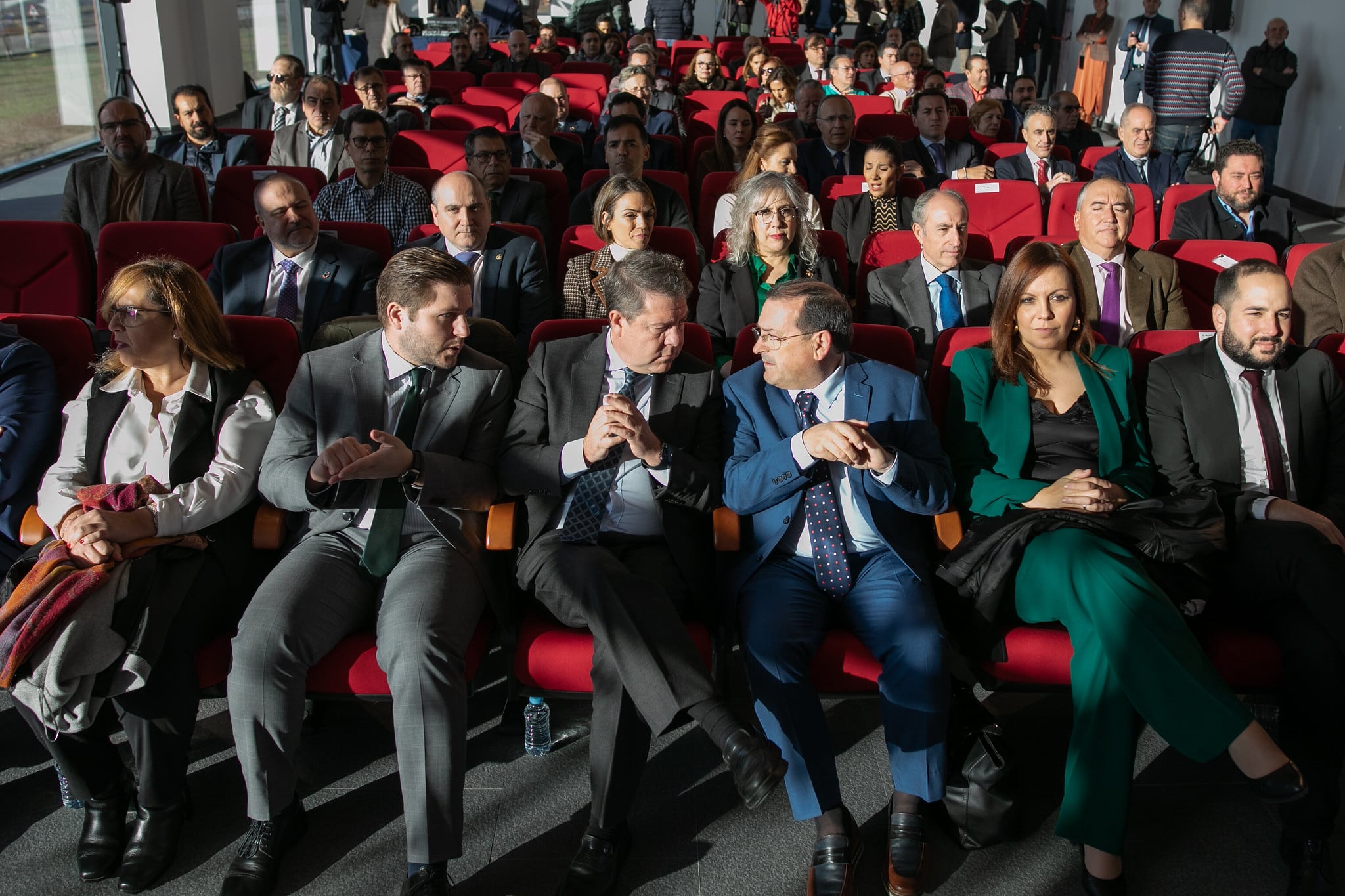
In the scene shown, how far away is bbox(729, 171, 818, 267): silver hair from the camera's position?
11.1 ft

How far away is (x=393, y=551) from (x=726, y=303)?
4.94 ft

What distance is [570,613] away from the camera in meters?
2.19

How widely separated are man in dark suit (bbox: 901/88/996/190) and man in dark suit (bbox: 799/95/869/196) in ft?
1.36

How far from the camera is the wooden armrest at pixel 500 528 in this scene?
2277mm

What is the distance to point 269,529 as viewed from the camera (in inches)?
91.3

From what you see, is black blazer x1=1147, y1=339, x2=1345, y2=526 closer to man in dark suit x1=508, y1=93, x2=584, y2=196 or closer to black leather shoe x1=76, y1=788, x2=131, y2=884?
black leather shoe x1=76, y1=788, x2=131, y2=884

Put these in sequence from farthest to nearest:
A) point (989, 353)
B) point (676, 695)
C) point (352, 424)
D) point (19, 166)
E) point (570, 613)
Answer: point (19, 166) → point (989, 353) → point (352, 424) → point (570, 613) → point (676, 695)

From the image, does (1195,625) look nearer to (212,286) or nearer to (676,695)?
(676,695)

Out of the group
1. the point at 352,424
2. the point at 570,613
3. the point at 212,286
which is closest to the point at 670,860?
the point at 570,613

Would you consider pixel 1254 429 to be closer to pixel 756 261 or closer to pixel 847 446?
pixel 847 446

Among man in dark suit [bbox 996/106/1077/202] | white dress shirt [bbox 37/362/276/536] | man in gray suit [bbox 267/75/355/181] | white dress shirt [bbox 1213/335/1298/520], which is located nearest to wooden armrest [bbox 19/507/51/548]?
white dress shirt [bbox 37/362/276/536]

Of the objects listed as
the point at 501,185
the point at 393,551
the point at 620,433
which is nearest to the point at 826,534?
the point at 620,433

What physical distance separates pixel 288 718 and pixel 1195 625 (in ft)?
6.12

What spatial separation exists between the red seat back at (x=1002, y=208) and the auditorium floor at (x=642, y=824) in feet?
8.15
